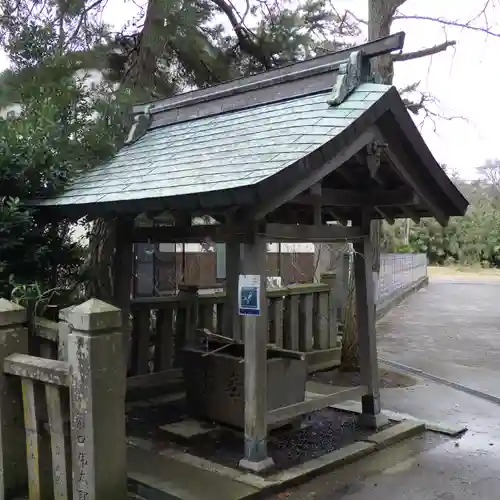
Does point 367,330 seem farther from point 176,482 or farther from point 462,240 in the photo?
point 462,240

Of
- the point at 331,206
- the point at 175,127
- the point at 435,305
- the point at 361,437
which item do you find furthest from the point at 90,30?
the point at 435,305

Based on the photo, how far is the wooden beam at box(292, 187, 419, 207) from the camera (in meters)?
5.45

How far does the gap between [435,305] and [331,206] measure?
1472cm

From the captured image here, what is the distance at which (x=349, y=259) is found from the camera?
37.5 ft

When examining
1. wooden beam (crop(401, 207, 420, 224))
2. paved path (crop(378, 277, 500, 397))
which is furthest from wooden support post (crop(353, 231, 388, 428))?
paved path (crop(378, 277, 500, 397))

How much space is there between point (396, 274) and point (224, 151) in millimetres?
16426

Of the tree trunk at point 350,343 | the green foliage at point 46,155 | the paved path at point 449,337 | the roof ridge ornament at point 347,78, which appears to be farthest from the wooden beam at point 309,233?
the paved path at point 449,337

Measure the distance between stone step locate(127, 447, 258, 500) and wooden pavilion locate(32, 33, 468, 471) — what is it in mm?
372

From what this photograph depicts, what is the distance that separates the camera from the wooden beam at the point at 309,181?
14.4ft

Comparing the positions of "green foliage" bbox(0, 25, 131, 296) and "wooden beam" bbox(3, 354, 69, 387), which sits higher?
"green foliage" bbox(0, 25, 131, 296)

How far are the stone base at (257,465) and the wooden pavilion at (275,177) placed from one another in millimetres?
18

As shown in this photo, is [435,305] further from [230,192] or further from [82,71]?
[230,192]

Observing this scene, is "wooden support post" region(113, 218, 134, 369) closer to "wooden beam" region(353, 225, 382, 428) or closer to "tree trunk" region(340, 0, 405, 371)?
"wooden beam" region(353, 225, 382, 428)

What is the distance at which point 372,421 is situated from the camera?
588cm
